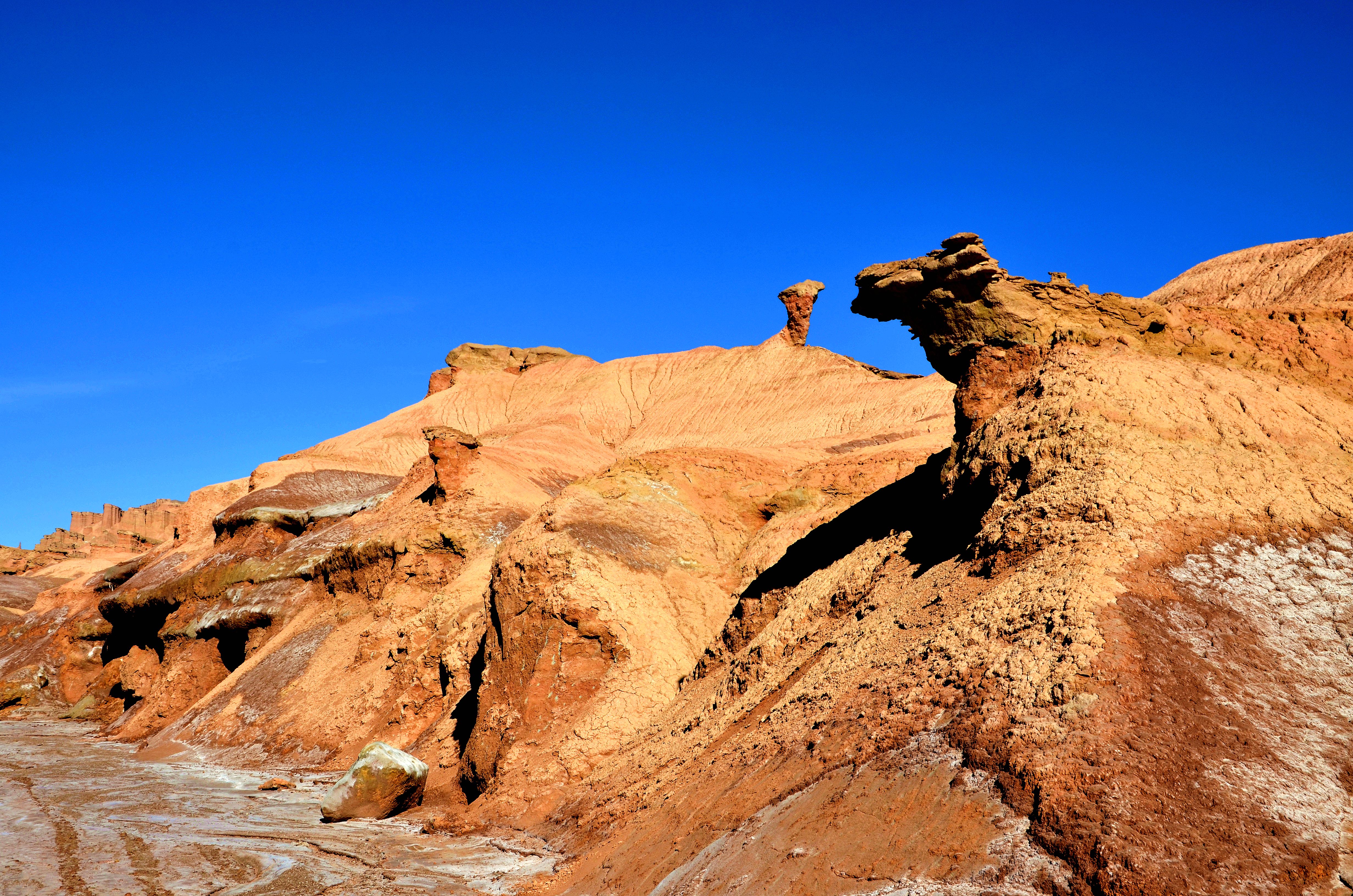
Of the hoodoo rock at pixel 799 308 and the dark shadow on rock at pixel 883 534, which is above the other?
the hoodoo rock at pixel 799 308

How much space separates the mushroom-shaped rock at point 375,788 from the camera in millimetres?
11477

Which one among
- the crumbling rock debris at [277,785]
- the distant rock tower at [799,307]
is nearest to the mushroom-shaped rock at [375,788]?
the crumbling rock debris at [277,785]

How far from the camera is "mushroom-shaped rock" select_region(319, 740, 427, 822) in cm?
1148

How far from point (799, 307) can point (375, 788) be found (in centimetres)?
3680

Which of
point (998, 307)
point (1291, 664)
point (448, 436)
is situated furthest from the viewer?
point (448, 436)

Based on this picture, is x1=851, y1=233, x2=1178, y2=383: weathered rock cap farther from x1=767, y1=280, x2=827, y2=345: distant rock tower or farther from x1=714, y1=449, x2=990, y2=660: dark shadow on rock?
x1=767, y1=280, x2=827, y2=345: distant rock tower

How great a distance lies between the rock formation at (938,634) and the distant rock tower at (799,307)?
24991 mm

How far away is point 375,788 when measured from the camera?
455 inches

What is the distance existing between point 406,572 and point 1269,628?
52.6 feet

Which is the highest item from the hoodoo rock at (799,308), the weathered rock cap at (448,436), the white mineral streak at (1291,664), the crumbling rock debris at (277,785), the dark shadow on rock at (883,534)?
the hoodoo rock at (799,308)

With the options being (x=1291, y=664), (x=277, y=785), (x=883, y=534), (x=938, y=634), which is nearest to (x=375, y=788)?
(x=277, y=785)

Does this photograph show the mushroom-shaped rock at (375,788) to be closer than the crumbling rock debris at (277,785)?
Yes

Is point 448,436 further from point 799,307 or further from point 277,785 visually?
point 799,307

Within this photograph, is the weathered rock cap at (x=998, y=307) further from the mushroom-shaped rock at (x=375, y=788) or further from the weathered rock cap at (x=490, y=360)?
the weathered rock cap at (x=490, y=360)
